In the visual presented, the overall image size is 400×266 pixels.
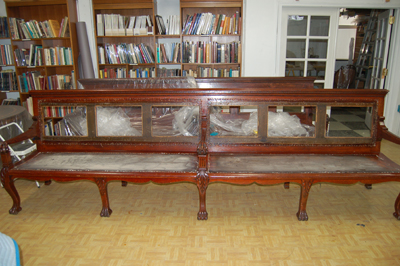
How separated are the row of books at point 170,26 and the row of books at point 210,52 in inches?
10.9

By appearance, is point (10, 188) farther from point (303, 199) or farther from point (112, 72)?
point (112, 72)

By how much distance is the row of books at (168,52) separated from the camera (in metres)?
4.88

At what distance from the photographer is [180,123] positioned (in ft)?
9.53

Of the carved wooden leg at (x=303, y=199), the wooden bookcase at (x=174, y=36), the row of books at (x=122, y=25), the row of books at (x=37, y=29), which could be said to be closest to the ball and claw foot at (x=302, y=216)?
the carved wooden leg at (x=303, y=199)

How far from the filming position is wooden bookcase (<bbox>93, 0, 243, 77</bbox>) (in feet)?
15.3

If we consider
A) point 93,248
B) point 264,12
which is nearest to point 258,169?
point 93,248

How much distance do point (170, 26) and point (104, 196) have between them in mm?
3313

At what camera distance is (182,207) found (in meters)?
2.66

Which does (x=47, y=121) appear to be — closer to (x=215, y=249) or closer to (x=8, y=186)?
(x=8, y=186)

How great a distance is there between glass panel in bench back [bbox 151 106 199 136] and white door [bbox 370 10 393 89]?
12.0ft

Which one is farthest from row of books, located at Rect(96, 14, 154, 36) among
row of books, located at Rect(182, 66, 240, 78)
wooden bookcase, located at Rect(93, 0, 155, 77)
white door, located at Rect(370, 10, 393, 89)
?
white door, located at Rect(370, 10, 393, 89)

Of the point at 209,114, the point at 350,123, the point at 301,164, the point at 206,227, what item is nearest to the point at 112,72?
the point at 209,114

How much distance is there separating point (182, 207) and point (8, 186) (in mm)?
1501

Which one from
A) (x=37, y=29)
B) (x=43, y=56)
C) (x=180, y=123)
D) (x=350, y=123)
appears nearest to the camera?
(x=180, y=123)
